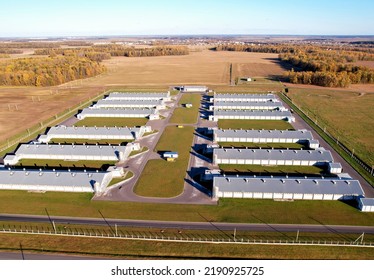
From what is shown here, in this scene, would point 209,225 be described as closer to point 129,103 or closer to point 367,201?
point 367,201

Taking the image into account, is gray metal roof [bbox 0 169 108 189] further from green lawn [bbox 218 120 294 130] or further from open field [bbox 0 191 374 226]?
green lawn [bbox 218 120 294 130]

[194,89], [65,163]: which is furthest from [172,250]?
[194,89]

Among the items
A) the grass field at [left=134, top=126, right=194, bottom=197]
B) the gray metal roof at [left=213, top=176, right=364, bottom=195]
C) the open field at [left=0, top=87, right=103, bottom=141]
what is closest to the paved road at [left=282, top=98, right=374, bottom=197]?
the gray metal roof at [left=213, top=176, right=364, bottom=195]

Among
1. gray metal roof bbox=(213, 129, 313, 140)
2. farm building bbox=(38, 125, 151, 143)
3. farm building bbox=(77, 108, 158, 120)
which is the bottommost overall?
farm building bbox=(38, 125, 151, 143)

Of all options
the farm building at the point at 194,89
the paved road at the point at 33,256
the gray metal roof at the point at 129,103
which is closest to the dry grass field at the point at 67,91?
the farm building at the point at 194,89

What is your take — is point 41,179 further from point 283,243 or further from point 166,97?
point 166,97
